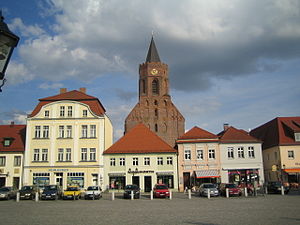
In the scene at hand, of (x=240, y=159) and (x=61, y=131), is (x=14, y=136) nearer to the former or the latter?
(x=61, y=131)

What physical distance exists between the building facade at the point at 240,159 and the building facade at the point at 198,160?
1079 millimetres

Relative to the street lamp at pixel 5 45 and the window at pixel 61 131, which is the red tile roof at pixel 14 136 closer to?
the window at pixel 61 131

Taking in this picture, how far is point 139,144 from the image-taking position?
4656cm

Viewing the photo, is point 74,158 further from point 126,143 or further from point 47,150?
point 126,143

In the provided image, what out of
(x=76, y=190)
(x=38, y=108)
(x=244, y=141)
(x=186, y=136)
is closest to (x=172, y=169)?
(x=186, y=136)

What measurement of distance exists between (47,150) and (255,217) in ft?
117

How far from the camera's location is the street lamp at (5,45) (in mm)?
5828

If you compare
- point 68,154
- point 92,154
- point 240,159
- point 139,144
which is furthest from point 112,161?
point 240,159

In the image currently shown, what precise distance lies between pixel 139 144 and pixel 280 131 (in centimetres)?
2226

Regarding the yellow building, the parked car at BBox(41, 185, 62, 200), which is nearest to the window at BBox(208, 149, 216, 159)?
the yellow building

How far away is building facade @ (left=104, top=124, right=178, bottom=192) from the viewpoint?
145 ft

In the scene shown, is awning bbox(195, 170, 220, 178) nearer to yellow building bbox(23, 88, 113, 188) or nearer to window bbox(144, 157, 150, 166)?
window bbox(144, 157, 150, 166)

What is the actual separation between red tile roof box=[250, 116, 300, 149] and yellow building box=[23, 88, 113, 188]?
26.5m

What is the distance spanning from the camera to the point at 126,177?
44.2m
